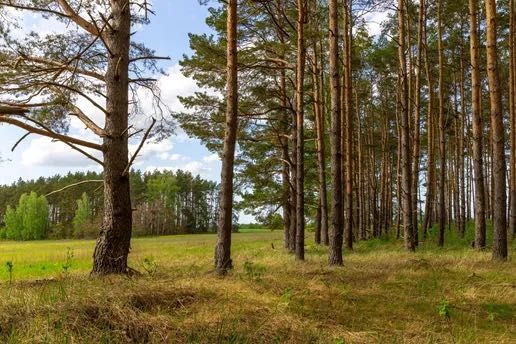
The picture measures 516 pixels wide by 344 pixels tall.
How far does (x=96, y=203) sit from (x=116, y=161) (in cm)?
5593

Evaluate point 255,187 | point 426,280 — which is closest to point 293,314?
point 426,280

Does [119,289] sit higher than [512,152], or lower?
lower

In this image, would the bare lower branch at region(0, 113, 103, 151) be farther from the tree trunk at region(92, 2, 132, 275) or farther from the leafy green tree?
the leafy green tree

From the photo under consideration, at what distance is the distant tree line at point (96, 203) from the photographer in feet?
218

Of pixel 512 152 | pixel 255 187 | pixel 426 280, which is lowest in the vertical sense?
pixel 426 280

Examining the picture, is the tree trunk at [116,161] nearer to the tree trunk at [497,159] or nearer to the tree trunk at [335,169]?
the tree trunk at [335,169]

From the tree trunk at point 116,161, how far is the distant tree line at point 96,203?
177 feet

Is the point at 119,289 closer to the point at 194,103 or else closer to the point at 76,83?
the point at 76,83

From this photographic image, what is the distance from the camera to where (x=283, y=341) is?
3693mm

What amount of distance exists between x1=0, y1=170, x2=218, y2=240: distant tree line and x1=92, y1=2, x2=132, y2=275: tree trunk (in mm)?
53835

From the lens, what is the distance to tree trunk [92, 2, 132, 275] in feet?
22.6

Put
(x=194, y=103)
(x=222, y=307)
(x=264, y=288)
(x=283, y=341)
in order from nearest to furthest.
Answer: (x=283, y=341)
(x=222, y=307)
(x=264, y=288)
(x=194, y=103)

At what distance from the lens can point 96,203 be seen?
59125 mm

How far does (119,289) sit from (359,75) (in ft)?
73.7
